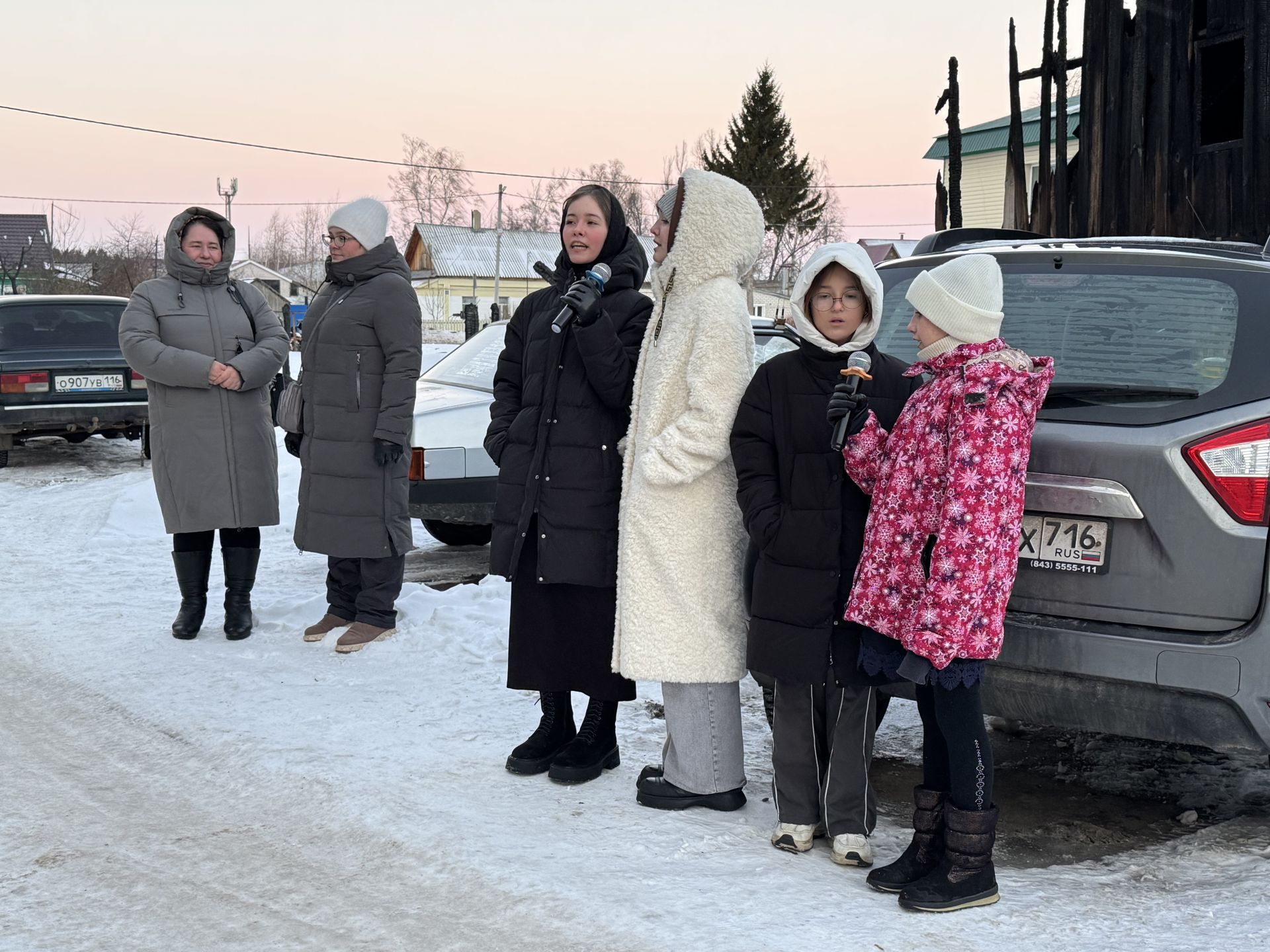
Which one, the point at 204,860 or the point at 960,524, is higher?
the point at 960,524

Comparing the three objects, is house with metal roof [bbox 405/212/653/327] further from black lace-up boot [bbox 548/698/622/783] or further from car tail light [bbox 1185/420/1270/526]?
car tail light [bbox 1185/420/1270/526]

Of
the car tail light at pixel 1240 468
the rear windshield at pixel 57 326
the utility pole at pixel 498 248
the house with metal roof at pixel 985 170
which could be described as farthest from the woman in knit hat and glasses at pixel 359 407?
the utility pole at pixel 498 248

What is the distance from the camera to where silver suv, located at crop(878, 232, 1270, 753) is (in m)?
3.04

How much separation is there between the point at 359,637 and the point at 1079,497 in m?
3.44

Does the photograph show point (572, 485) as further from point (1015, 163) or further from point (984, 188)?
point (984, 188)

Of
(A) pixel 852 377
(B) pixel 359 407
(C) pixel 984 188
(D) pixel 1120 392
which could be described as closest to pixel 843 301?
(A) pixel 852 377

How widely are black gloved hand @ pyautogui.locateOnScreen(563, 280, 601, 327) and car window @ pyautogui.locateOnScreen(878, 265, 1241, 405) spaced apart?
1.28 metres

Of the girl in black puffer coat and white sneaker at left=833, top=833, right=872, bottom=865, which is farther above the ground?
the girl in black puffer coat

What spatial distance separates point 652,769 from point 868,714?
2.76 feet

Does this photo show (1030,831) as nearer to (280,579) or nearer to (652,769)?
(652,769)

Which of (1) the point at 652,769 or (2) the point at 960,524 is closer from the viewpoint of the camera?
(2) the point at 960,524

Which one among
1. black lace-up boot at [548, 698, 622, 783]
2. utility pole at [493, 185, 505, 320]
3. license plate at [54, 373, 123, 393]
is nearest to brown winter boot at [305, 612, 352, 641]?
black lace-up boot at [548, 698, 622, 783]

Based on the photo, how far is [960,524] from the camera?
Result: 9.54 ft

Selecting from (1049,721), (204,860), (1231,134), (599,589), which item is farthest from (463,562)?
(1231,134)
